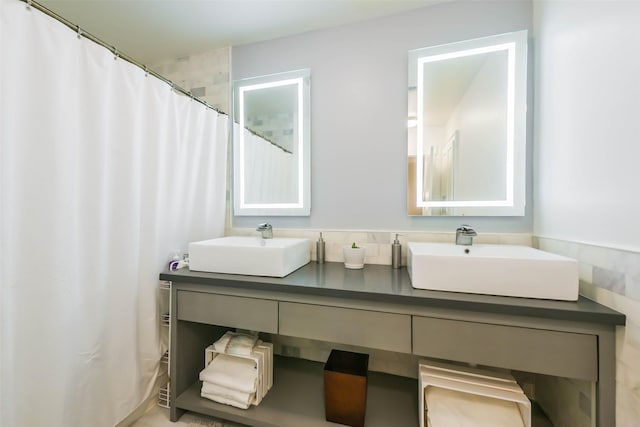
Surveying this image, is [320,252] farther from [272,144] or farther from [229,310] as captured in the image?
[272,144]

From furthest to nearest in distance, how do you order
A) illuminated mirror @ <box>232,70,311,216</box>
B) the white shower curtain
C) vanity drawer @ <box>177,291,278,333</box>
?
illuminated mirror @ <box>232,70,311,216</box>
vanity drawer @ <box>177,291,278,333</box>
the white shower curtain

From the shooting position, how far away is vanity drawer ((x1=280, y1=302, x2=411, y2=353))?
961 mm

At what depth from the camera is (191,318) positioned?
1239mm

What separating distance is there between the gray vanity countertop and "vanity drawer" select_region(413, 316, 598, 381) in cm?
6

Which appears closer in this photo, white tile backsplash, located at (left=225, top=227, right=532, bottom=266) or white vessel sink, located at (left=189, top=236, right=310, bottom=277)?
white vessel sink, located at (left=189, top=236, right=310, bottom=277)

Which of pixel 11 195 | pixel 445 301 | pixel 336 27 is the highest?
pixel 336 27

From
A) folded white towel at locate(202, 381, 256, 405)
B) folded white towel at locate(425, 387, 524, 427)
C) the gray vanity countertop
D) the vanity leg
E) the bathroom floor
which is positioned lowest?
the bathroom floor

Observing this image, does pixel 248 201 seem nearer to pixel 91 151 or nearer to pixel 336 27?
pixel 91 151

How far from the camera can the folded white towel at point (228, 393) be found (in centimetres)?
123

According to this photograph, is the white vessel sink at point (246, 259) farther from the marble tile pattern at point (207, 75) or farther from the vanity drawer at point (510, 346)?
the marble tile pattern at point (207, 75)

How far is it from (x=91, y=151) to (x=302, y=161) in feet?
3.34

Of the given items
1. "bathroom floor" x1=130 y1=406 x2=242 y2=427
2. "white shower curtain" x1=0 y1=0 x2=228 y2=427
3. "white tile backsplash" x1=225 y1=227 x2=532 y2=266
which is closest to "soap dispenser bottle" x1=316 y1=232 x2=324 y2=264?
"white tile backsplash" x1=225 y1=227 x2=532 y2=266

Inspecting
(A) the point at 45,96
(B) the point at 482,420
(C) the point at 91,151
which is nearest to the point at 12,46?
(A) the point at 45,96

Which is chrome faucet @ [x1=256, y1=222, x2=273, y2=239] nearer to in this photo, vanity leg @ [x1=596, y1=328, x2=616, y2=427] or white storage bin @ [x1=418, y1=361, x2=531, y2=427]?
white storage bin @ [x1=418, y1=361, x2=531, y2=427]
